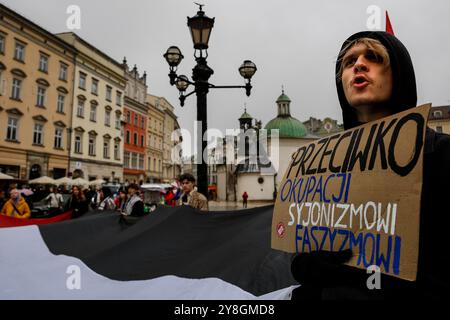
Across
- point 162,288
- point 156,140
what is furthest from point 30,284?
point 156,140

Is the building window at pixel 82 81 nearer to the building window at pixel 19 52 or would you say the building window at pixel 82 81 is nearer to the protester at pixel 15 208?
the building window at pixel 19 52

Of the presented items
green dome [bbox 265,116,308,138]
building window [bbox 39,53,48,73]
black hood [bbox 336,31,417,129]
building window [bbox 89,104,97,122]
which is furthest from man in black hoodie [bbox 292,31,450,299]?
green dome [bbox 265,116,308,138]

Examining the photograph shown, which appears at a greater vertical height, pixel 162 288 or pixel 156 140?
pixel 156 140

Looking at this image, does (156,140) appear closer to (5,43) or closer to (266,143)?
(266,143)

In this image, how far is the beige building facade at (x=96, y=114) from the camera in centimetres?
3325

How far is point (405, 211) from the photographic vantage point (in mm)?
1033

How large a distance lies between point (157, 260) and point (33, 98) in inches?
1218

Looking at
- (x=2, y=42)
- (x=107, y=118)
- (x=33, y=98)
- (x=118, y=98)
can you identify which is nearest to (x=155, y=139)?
(x=118, y=98)

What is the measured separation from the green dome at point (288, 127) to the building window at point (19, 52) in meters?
36.9

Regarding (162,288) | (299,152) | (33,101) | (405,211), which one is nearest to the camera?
(405,211)

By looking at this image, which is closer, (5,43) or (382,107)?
(382,107)

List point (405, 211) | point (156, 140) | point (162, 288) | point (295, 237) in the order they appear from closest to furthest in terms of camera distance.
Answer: point (405, 211) → point (295, 237) → point (162, 288) → point (156, 140)

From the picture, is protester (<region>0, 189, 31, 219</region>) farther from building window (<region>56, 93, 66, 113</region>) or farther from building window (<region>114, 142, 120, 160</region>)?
building window (<region>114, 142, 120, 160</region>)

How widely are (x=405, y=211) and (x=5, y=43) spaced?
32265mm
